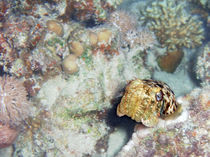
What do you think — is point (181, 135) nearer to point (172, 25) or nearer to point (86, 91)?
point (86, 91)

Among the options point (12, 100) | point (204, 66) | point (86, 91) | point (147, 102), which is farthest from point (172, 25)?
point (12, 100)

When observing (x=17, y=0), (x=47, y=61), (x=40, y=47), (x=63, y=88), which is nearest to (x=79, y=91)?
(x=63, y=88)

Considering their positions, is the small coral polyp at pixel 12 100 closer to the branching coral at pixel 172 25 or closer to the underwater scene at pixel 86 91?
the underwater scene at pixel 86 91

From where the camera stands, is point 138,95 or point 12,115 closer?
point 138,95

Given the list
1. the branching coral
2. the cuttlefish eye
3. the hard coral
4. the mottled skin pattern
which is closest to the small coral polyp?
the mottled skin pattern

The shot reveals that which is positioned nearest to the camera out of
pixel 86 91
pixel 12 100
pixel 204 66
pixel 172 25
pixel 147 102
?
pixel 147 102

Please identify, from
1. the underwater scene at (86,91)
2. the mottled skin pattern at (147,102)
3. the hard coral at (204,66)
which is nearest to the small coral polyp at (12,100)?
the underwater scene at (86,91)

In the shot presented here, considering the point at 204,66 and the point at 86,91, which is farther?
the point at 204,66

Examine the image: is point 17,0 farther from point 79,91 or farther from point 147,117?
point 147,117
